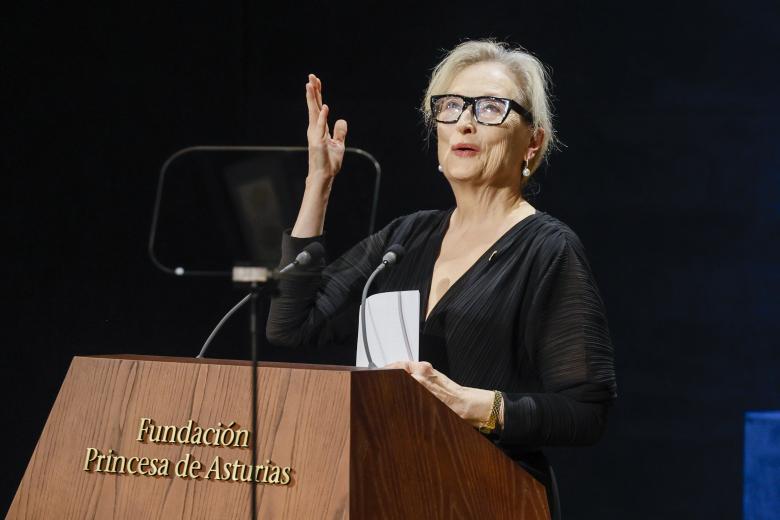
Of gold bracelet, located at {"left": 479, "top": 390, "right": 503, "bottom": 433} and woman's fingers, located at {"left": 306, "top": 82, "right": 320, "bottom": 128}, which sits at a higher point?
woman's fingers, located at {"left": 306, "top": 82, "right": 320, "bottom": 128}

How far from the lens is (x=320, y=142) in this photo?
197 cm

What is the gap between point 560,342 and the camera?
6.04 ft

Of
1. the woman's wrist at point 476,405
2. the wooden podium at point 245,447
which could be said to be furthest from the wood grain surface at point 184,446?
the woman's wrist at point 476,405

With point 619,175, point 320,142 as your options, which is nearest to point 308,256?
point 320,142

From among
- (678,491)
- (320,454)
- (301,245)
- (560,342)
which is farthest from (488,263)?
(678,491)

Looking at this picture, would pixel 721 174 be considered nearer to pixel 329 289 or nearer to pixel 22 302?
pixel 329 289

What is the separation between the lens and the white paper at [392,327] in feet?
6.16

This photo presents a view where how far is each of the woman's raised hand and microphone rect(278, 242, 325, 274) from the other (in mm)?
148

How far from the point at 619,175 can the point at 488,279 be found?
5.40 ft

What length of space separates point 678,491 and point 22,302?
2.15m

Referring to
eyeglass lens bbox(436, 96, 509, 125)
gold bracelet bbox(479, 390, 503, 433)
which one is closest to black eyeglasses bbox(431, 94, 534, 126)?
eyeglass lens bbox(436, 96, 509, 125)

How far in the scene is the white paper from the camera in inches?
73.9

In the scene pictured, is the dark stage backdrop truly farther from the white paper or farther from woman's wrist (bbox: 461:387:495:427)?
woman's wrist (bbox: 461:387:495:427)

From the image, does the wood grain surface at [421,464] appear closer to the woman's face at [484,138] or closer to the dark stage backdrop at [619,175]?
the woman's face at [484,138]
